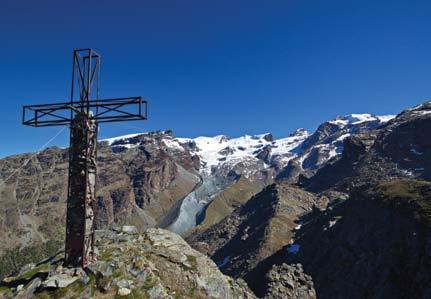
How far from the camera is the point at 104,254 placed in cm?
2645

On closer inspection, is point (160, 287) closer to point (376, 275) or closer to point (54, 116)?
point (54, 116)

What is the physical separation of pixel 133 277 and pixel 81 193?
562cm

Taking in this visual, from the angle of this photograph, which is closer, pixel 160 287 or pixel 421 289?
pixel 160 287

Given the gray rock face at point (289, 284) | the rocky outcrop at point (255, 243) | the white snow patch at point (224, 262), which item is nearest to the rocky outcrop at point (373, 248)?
the gray rock face at point (289, 284)

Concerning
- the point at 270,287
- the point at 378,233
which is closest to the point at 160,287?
the point at 270,287

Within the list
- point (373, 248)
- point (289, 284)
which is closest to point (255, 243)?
point (373, 248)

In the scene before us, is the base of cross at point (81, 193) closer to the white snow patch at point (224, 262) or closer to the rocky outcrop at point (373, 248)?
the rocky outcrop at point (373, 248)

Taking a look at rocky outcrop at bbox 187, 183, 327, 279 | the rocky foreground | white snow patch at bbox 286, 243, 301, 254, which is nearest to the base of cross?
the rocky foreground

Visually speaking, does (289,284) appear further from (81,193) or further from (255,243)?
(255,243)

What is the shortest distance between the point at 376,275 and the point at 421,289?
14.4 meters

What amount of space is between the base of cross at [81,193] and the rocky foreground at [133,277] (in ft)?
3.05

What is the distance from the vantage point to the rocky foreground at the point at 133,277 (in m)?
23.3

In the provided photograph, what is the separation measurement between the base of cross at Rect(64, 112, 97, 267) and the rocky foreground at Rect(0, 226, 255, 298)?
93cm

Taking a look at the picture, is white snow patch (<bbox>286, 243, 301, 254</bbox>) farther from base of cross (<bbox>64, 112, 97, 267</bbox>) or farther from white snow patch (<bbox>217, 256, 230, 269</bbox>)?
base of cross (<bbox>64, 112, 97, 267</bbox>)
